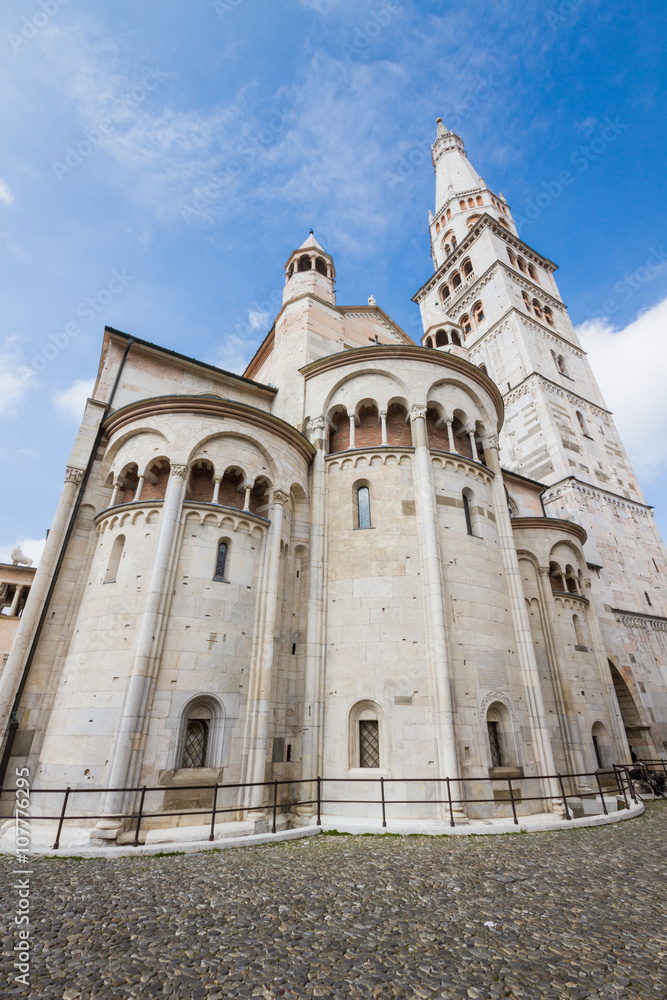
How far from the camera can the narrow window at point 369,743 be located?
1302cm

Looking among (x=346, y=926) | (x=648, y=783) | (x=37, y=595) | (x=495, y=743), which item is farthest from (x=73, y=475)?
(x=648, y=783)

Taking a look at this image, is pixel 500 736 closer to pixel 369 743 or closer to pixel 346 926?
pixel 369 743

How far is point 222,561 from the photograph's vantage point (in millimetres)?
13578

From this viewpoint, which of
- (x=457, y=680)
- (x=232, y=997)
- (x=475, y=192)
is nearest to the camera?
(x=232, y=997)

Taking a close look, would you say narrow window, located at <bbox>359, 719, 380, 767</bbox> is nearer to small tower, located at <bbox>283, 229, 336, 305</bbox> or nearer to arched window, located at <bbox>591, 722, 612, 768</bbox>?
arched window, located at <bbox>591, 722, 612, 768</bbox>

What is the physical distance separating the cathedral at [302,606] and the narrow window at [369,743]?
5 centimetres

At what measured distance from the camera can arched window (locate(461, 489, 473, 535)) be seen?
16.5 metres

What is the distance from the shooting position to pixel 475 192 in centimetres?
5228

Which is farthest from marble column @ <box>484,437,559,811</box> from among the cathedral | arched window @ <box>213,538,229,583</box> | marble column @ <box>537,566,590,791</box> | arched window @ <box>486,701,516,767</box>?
arched window @ <box>213,538,229,583</box>

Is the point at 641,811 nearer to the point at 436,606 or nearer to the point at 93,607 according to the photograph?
the point at 436,606

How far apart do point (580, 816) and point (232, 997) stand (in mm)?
11851

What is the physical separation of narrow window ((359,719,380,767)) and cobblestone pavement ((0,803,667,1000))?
13.1 feet

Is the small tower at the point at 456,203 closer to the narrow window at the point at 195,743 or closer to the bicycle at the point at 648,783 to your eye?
the bicycle at the point at 648,783

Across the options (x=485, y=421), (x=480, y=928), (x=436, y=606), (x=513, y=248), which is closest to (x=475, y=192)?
(x=513, y=248)
